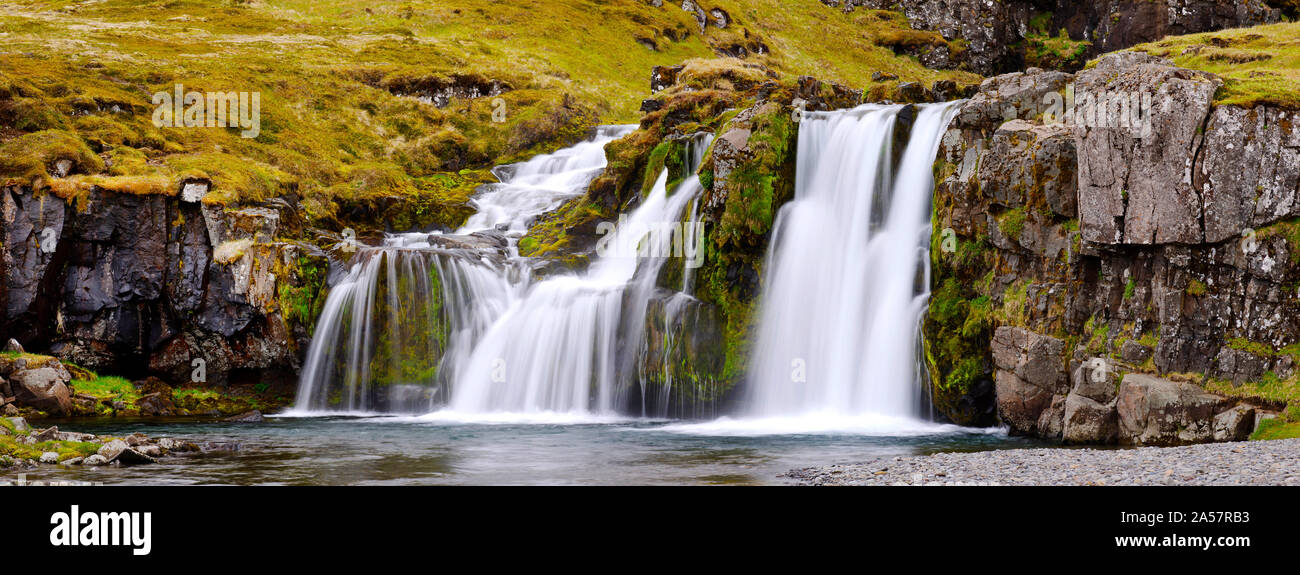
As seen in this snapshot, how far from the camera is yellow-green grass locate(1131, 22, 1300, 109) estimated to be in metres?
18.6

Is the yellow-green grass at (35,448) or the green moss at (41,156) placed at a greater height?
the green moss at (41,156)

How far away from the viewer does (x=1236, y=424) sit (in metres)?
17.5

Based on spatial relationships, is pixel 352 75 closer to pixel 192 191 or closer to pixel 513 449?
pixel 192 191

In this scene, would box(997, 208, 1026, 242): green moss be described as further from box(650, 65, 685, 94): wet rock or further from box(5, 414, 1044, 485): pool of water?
box(650, 65, 685, 94): wet rock

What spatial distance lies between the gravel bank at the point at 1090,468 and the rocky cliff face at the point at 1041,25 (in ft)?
183

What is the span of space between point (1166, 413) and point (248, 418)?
25423 mm

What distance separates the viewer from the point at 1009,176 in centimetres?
2244

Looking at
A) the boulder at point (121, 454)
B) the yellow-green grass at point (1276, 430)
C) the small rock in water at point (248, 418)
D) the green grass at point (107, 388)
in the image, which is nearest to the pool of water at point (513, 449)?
the boulder at point (121, 454)

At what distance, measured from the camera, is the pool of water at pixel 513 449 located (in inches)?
629

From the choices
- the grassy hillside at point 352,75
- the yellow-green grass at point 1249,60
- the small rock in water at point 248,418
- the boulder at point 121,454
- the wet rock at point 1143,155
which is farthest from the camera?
the grassy hillside at point 352,75

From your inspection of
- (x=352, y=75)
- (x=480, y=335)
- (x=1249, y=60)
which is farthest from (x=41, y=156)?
(x=1249, y=60)

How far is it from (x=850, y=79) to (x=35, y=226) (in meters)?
59.7

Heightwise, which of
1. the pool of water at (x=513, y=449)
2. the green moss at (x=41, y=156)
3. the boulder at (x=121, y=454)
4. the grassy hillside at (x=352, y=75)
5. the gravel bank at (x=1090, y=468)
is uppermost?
the grassy hillside at (x=352, y=75)

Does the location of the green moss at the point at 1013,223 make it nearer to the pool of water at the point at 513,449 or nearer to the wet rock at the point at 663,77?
the pool of water at the point at 513,449
